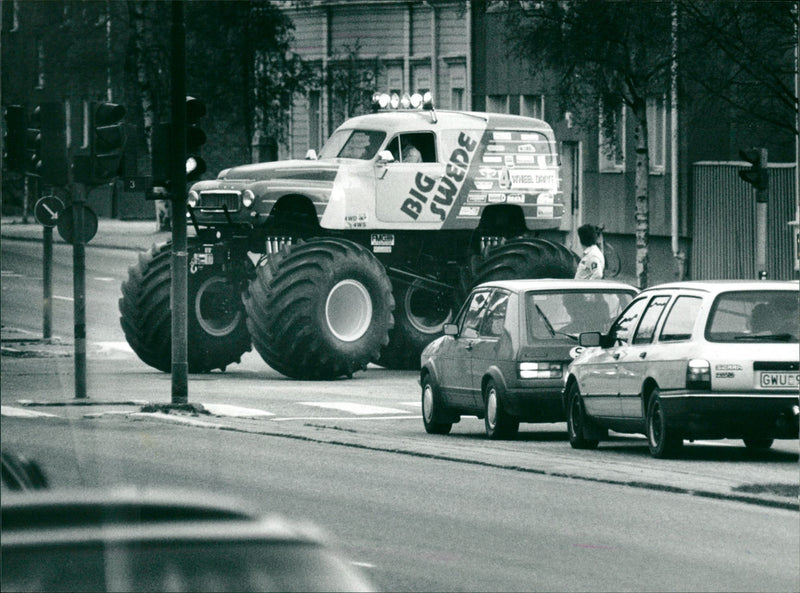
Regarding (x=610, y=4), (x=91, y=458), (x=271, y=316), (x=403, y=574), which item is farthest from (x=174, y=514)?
(x=610, y=4)

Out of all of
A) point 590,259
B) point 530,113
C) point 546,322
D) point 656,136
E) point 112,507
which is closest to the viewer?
point 112,507

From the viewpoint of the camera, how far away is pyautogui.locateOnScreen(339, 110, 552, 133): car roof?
25906mm

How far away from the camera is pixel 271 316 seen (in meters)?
23.4

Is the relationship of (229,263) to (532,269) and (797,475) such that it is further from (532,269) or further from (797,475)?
(797,475)

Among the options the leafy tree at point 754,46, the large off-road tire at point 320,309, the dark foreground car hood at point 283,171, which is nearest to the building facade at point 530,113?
the dark foreground car hood at point 283,171

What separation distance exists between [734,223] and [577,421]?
24.5 metres

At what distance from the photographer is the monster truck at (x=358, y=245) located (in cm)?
2384

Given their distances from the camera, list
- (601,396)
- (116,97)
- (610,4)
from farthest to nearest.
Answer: (610,4) → (601,396) → (116,97)

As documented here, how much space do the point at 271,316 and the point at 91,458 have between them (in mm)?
20337

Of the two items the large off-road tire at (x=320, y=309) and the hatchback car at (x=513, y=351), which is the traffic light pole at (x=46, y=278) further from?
the large off-road tire at (x=320, y=309)

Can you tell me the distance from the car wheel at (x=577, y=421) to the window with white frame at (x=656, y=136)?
26672 mm

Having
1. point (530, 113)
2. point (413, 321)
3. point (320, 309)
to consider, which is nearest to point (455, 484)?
point (320, 309)

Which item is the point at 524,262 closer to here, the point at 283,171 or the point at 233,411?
the point at 283,171

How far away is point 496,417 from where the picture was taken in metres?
16.8
